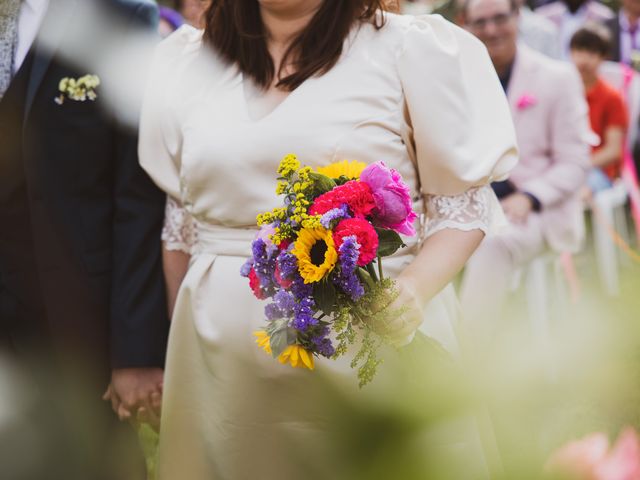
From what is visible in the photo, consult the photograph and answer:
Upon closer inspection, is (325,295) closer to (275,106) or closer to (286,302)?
(286,302)

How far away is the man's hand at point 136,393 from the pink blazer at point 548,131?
2795 millimetres

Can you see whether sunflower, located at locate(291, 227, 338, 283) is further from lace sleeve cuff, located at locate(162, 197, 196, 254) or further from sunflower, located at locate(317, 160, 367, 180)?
lace sleeve cuff, located at locate(162, 197, 196, 254)

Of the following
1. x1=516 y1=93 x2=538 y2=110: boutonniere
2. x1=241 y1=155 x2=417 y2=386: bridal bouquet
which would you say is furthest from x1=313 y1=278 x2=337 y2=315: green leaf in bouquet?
x1=516 y1=93 x2=538 y2=110: boutonniere

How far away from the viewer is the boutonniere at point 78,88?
91.0 inches

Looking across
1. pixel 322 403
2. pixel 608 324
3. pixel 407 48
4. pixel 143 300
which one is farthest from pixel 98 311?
pixel 608 324

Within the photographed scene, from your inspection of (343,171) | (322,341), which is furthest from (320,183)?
(322,341)

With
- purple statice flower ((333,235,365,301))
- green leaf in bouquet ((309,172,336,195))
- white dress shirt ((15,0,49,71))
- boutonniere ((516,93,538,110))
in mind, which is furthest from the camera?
boutonniere ((516,93,538,110))

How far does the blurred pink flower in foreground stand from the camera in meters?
0.52

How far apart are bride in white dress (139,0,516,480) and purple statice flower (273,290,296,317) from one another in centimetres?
39

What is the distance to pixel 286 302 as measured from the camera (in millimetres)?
1622

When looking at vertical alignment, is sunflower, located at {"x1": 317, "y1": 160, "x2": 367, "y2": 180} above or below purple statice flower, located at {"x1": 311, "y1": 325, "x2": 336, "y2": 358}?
above

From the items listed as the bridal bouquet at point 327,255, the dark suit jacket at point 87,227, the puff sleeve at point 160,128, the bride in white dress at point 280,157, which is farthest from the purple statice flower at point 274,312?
the dark suit jacket at point 87,227

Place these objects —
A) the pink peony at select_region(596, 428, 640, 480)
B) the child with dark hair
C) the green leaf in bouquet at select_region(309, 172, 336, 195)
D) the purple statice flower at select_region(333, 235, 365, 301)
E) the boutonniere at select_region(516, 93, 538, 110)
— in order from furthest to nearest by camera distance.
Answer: the child with dark hair, the boutonniere at select_region(516, 93, 538, 110), the green leaf in bouquet at select_region(309, 172, 336, 195), the purple statice flower at select_region(333, 235, 365, 301), the pink peony at select_region(596, 428, 640, 480)

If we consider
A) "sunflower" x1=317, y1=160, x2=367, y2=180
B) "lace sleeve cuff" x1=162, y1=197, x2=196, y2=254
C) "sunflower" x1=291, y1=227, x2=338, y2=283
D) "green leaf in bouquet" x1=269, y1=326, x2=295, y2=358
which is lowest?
"lace sleeve cuff" x1=162, y1=197, x2=196, y2=254
